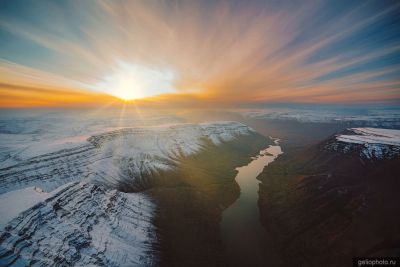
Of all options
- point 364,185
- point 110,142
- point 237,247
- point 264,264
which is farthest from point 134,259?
point 110,142

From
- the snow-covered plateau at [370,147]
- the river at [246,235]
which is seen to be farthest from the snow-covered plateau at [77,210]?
the snow-covered plateau at [370,147]

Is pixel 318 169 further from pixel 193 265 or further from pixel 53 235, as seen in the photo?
pixel 53 235

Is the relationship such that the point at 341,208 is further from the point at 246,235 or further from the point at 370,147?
the point at 370,147

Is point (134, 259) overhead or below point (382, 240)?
below

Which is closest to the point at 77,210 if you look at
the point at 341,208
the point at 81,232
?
the point at 81,232

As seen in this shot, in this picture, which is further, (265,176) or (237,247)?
(265,176)

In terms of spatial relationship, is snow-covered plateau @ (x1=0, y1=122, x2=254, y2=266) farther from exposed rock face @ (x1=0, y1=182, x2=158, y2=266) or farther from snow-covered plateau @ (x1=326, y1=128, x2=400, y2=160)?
snow-covered plateau @ (x1=326, y1=128, x2=400, y2=160)
